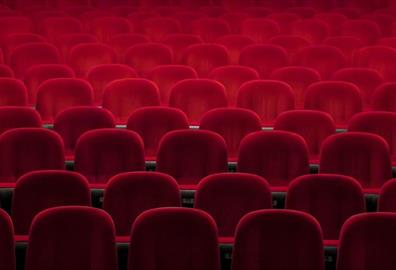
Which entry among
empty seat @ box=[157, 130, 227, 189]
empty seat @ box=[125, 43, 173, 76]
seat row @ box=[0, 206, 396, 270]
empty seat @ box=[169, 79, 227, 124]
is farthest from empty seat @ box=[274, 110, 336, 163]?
empty seat @ box=[125, 43, 173, 76]

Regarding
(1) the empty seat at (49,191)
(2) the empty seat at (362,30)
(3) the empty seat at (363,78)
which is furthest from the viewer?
(2) the empty seat at (362,30)

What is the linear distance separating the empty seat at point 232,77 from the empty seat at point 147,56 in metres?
0.44

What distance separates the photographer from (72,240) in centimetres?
237

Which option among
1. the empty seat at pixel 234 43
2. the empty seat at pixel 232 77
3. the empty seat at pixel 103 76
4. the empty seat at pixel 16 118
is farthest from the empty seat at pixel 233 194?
the empty seat at pixel 234 43

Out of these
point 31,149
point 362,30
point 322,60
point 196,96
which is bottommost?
point 31,149

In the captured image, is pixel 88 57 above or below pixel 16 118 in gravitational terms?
above

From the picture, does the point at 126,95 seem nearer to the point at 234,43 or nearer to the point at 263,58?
the point at 263,58

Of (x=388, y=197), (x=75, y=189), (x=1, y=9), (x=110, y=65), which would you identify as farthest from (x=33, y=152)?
(x=1, y=9)

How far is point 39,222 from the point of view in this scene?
236 cm

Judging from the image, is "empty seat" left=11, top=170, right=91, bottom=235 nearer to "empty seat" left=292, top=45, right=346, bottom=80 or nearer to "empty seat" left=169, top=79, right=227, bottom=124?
"empty seat" left=169, top=79, right=227, bottom=124

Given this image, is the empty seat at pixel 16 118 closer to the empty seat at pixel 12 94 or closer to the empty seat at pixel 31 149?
the empty seat at pixel 31 149

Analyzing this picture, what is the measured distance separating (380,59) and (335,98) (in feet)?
2.57

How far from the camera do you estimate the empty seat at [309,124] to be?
3.48m

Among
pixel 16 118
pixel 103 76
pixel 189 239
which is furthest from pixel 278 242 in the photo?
pixel 103 76
